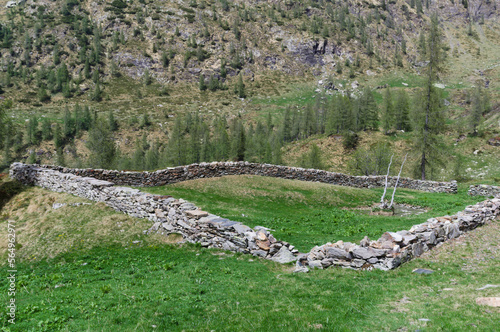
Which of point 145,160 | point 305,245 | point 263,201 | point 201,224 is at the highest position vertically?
point 201,224

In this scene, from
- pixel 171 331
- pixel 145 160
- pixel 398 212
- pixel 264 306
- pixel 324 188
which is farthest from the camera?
pixel 145 160

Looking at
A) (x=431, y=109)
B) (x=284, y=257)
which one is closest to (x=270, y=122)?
(x=431, y=109)

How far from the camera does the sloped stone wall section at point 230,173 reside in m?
29.4

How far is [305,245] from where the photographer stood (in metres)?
14.9

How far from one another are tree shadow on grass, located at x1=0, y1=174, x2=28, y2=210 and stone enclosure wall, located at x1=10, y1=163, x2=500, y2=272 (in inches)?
359

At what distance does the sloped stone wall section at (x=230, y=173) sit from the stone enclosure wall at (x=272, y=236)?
8563 millimetres

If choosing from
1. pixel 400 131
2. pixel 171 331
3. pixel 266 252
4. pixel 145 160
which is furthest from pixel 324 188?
pixel 145 160

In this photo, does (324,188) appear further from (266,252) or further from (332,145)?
(332,145)

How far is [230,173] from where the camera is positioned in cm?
3500

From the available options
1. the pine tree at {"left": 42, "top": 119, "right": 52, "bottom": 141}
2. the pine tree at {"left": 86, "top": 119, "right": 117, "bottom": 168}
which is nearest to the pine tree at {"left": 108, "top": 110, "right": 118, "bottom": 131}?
the pine tree at {"left": 42, "top": 119, "right": 52, "bottom": 141}

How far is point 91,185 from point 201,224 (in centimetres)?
1138

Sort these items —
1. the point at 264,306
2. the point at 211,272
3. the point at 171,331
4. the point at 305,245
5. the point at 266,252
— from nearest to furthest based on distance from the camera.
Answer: the point at 171,331 < the point at 264,306 < the point at 211,272 < the point at 266,252 < the point at 305,245

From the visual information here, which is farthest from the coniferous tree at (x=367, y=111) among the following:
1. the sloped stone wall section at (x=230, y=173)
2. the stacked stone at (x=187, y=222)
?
the stacked stone at (x=187, y=222)

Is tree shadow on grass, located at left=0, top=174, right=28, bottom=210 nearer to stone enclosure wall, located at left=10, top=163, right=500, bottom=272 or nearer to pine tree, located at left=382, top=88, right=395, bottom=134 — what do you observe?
stone enclosure wall, located at left=10, top=163, right=500, bottom=272
